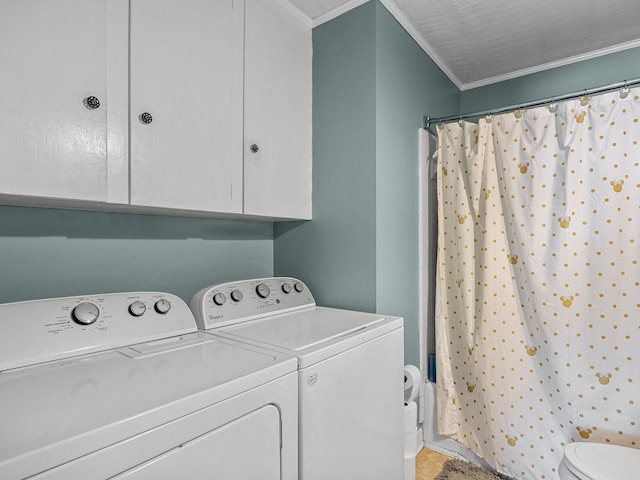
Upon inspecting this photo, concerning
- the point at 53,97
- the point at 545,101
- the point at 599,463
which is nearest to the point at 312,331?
the point at 53,97

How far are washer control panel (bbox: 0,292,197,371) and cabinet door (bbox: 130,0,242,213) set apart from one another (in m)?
0.34

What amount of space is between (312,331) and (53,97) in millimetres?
1039

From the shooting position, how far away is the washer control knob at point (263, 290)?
1.55m

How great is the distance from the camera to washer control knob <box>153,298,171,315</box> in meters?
1.21

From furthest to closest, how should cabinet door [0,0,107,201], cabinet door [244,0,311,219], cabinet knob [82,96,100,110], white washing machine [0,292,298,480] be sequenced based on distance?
cabinet door [244,0,311,219]
cabinet knob [82,96,100,110]
cabinet door [0,0,107,201]
white washing machine [0,292,298,480]

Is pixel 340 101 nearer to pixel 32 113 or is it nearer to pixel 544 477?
pixel 32 113

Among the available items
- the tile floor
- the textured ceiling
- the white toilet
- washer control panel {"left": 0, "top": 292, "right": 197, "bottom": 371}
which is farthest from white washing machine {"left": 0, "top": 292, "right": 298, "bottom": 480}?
the textured ceiling

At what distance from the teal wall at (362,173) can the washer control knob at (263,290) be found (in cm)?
32

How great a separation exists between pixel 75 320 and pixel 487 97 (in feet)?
9.09

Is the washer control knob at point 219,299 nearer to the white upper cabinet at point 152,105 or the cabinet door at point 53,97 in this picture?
the white upper cabinet at point 152,105

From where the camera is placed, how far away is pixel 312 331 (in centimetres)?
125

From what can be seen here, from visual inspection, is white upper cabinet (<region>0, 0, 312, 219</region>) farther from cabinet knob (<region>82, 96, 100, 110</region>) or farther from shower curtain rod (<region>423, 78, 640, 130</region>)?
shower curtain rod (<region>423, 78, 640, 130</region>)

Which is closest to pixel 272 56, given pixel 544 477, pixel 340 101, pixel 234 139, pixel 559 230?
pixel 340 101

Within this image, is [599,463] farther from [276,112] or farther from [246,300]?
[276,112]
